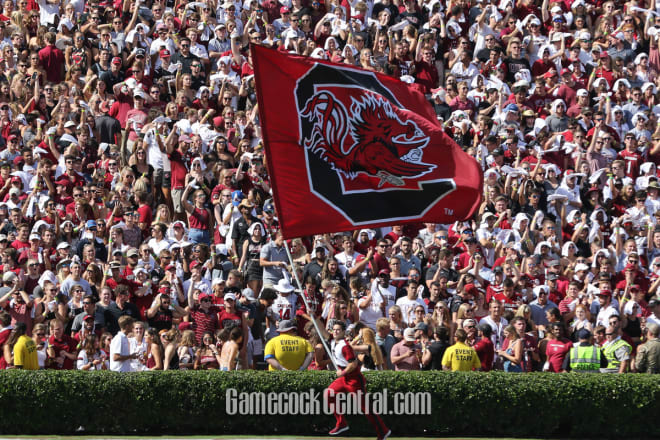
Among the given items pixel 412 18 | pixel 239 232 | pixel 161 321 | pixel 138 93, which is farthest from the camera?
pixel 412 18

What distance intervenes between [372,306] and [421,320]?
3.24 feet

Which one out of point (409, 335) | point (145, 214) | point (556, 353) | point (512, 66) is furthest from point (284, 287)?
point (512, 66)

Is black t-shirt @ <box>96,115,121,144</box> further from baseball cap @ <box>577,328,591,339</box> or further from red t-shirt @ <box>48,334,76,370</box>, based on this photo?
baseball cap @ <box>577,328,591,339</box>

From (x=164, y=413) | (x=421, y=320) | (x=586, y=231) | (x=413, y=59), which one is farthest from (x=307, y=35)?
(x=164, y=413)

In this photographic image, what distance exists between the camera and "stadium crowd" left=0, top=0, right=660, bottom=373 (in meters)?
17.8

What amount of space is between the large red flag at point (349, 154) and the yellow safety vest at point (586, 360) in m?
4.42

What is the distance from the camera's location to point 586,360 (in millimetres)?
17531

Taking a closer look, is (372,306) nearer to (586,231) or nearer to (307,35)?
(586,231)

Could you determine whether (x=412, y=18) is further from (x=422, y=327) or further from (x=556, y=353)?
(x=556, y=353)

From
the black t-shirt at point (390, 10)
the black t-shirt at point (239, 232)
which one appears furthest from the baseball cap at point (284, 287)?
the black t-shirt at point (390, 10)

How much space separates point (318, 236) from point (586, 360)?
491cm

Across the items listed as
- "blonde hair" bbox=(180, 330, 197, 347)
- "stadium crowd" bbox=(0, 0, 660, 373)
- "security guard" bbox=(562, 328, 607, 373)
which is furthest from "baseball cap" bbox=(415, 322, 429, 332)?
"blonde hair" bbox=(180, 330, 197, 347)

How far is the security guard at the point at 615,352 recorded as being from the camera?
58.3ft

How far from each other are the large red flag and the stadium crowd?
3.63 metres
